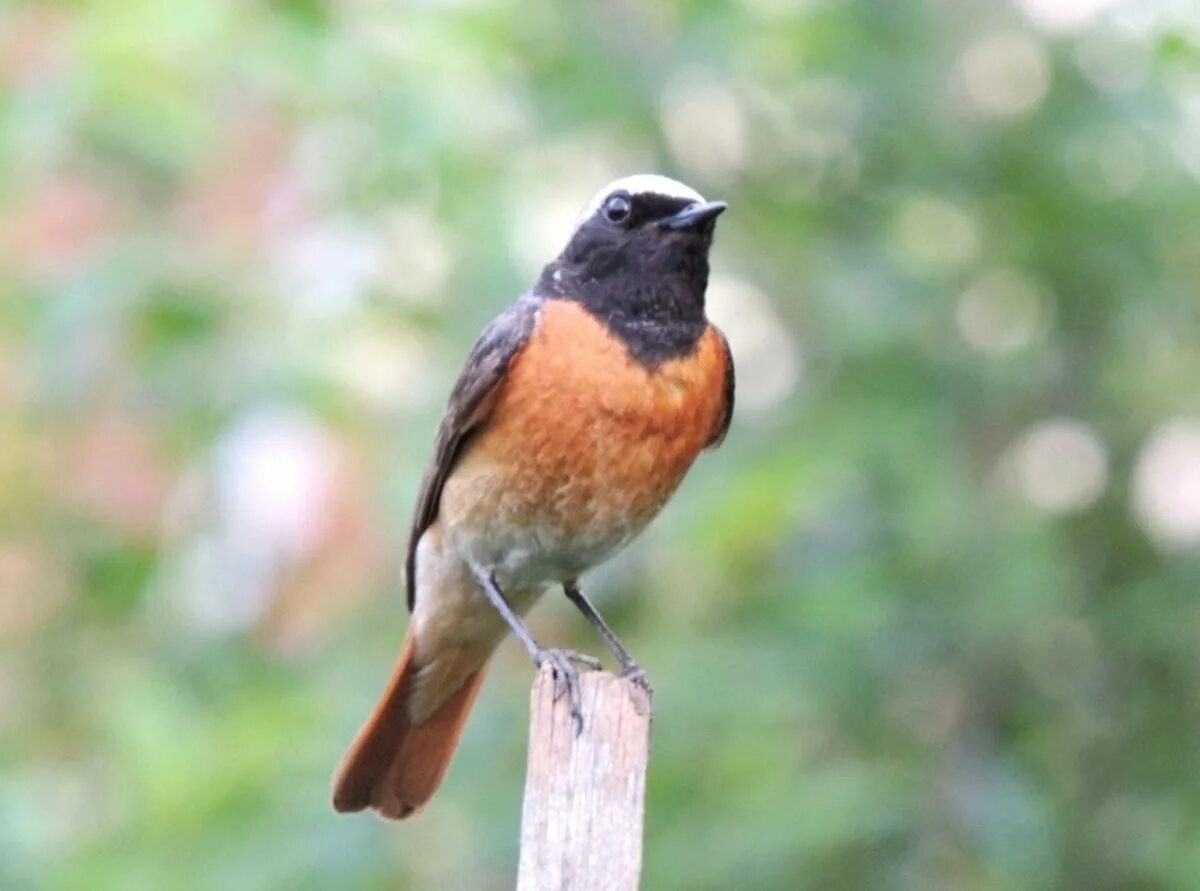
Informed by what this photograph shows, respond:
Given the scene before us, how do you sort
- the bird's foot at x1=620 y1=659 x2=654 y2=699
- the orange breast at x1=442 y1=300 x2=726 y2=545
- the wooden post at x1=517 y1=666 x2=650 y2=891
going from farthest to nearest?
the orange breast at x1=442 y1=300 x2=726 y2=545 < the bird's foot at x1=620 y1=659 x2=654 y2=699 < the wooden post at x1=517 y1=666 x2=650 y2=891

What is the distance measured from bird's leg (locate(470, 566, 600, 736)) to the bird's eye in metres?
0.78

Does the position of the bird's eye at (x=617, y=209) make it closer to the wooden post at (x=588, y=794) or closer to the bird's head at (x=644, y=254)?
the bird's head at (x=644, y=254)

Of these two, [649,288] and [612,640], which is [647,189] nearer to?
[649,288]

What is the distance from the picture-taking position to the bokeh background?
534 centimetres

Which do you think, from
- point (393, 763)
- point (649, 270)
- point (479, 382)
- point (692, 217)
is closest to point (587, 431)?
point (479, 382)

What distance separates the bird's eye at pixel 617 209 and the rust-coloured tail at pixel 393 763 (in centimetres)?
108

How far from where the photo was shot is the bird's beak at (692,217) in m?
4.46

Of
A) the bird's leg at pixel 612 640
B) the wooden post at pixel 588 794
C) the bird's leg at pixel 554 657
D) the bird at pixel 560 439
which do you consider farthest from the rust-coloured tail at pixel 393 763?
the wooden post at pixel 588 794

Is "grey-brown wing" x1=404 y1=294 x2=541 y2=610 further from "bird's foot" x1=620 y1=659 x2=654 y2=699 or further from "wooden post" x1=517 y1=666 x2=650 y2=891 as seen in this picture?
"wooden post" x1=517 y1=666 x2=650 y2=891

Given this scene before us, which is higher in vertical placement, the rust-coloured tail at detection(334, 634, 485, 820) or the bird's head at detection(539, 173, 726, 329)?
the bird's head at detection(539, 173, 726, 329)

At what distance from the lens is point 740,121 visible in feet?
19.3

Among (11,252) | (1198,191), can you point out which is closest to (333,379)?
(11,252)

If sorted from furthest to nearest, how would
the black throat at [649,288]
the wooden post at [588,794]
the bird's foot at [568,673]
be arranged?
the black throat at [649,288]
the bird's foot at [568,673]
the wooden post at [588,794]

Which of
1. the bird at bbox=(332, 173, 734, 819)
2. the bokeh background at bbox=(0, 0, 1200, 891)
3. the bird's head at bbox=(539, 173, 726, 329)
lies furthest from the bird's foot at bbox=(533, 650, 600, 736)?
the bokeh background at bbox=(0, 0, 1200, 891)
